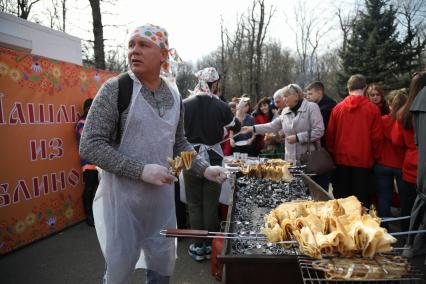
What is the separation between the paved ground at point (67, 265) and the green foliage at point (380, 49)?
22.1m

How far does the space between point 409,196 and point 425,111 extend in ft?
6.01

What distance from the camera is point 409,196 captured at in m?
3.72

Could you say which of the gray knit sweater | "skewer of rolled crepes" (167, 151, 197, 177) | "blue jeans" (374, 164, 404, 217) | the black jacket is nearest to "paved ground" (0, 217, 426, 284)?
"skewer of rolled crepes" (167, 151, 197, 177)

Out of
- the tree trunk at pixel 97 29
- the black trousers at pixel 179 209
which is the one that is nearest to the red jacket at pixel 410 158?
the black trousers at pixel 179 209

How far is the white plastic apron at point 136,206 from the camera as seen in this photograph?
2.04 m

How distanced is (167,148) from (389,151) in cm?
356

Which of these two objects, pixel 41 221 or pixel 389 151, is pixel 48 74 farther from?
pixel 389 151

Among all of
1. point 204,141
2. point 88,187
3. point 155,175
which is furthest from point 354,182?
point 88,187

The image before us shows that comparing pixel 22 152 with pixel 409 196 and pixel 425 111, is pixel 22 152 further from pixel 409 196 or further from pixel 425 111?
pixel 409 196

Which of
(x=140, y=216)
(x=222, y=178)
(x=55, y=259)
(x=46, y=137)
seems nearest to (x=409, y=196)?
(x=222, y=178)

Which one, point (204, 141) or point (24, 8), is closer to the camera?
point (204, 141)

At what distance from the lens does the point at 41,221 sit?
463cm

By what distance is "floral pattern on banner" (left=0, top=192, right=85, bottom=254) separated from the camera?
13.6ft

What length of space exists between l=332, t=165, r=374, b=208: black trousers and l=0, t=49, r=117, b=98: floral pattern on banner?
14.9 ft
